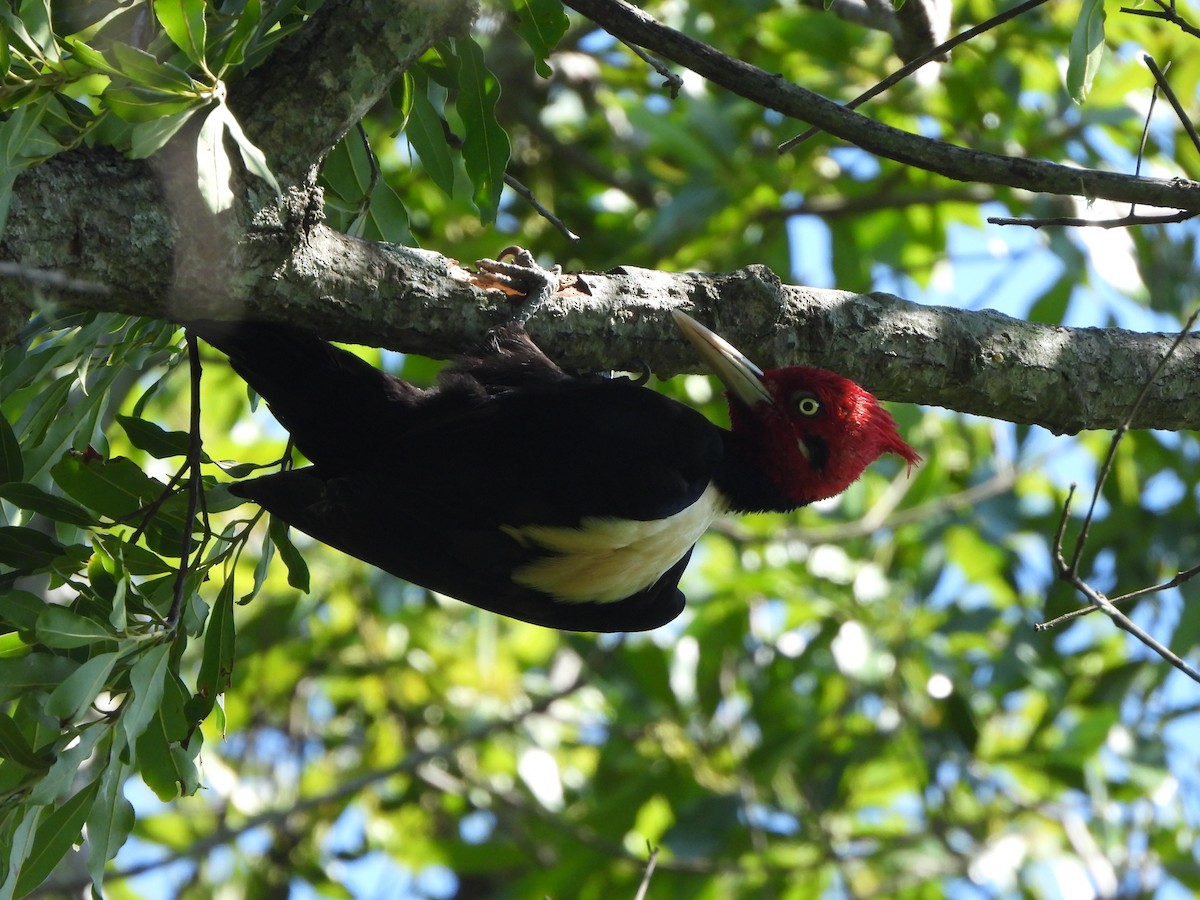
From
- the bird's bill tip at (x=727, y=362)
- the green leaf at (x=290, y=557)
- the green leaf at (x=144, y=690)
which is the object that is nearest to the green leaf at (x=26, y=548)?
the green leaf at (x=144, y=690)

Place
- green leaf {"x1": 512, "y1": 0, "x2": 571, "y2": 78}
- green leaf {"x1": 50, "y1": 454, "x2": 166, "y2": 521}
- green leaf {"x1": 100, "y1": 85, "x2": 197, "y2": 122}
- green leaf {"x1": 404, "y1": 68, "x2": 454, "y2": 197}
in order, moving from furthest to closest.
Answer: green leaf {"x1": 404, "y1": 68, "x2": 454, "y2": 197}, green leaf {"x1": 512, "y1": 0, "x2": 571, "y2": 78}, green leaf {"x1": 50, "y1": 454, "x2": 166, "y2": 521}, green leaf {"x1": 100, "y1": 85, "x2": 197, "y2": 122}

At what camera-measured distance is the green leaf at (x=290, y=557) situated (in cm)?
277

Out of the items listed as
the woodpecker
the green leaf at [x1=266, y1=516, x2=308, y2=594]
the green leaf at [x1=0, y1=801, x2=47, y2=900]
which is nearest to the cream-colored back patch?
the woodpecker

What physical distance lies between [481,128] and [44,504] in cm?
119

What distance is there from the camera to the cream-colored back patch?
288cm

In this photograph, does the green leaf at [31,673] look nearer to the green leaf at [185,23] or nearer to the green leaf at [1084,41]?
the green leaf at [185,23]

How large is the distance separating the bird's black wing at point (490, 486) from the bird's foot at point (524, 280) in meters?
0.20

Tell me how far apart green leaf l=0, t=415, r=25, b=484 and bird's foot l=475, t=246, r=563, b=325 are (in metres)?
0.96

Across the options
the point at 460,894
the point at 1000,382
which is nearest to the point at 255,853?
the point at 460,894

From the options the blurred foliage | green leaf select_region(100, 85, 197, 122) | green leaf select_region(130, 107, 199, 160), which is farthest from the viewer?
the blurred foliage

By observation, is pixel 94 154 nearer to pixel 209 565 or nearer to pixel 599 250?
pixel 209 565

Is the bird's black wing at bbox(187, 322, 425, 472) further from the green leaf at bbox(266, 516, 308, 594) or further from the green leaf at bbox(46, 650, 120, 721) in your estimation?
the green leaf at bbox(46, 650, 120, 721)

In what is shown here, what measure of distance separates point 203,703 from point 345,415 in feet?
2.37

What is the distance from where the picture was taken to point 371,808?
22.1ft
